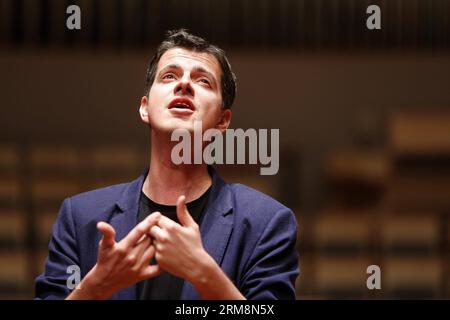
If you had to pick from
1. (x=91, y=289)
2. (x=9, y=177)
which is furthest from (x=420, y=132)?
(x=91, y=289)

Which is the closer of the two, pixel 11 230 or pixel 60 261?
pixel 60 261

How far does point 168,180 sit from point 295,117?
1923 millimetres

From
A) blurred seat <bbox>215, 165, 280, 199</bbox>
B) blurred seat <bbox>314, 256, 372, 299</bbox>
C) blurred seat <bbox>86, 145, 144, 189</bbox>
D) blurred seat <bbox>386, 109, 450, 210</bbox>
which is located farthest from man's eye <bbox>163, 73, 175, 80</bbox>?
blurred seat <bbox>314, 256, 372, 299</bbox>

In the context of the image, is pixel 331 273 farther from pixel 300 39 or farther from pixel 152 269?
pixel 152 269

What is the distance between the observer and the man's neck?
1646 millimetres

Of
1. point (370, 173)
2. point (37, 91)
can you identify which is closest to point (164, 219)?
point (37, 91)

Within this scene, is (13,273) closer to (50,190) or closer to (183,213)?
(50,190)

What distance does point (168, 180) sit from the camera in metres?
1.65

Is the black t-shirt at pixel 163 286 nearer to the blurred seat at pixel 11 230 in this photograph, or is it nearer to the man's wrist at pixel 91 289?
the man's wrist at pixel 91 289

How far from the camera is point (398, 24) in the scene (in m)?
2.86

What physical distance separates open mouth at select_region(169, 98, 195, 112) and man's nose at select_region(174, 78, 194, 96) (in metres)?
0.02

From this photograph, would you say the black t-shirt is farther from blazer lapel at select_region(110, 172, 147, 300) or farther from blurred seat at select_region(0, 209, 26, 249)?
blurred seat at select_region(0, 209, 26, 249)

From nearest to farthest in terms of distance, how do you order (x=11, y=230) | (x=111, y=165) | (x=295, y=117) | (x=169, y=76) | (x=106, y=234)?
(x=106, y=234) < (x=169, y=76) < (x=295, y=117) < (x=111, y=165) < (x=11, y=230)

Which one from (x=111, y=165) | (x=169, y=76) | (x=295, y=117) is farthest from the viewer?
(x=111, y=165)
